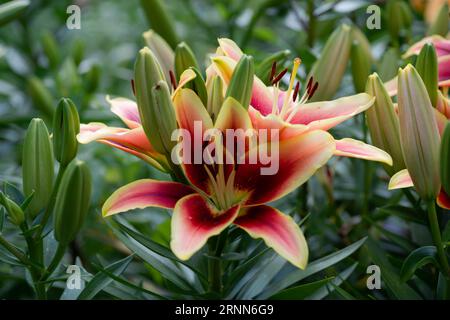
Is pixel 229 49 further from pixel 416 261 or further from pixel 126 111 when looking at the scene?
pixel 416 261

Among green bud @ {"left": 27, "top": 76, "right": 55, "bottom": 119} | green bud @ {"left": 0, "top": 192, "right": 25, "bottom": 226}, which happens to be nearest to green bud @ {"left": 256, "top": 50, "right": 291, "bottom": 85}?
green bud @ {"left": 0, "top": 192, "right": 25, "bottom": 226}

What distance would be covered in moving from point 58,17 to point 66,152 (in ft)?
2.64

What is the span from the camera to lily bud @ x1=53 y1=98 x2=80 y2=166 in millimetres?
588

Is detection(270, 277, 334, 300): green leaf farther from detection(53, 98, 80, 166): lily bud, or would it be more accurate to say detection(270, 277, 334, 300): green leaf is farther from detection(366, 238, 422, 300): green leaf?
detection(53, 98, 80, 166): lily bud

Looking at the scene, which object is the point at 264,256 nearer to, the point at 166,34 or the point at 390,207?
the point at 390,207

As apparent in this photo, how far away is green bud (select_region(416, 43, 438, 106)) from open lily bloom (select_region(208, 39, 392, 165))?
0.06m

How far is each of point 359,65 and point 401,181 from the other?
220mm

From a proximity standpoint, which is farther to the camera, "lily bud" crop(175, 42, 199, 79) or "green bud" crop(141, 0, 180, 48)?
"green bud" crop(141, 0, 180, 48)

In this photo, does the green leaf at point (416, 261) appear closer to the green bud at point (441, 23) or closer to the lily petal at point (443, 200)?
the lily petal at point (443, 200)

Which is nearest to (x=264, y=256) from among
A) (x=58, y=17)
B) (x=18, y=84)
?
(x=18, y=84)

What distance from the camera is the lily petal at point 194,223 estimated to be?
50 centimetres

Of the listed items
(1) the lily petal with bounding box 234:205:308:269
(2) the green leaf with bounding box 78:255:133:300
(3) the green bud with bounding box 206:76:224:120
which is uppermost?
(3) the green bud with bounding box 206:76:224:120

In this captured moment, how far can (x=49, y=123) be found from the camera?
1.03 meters

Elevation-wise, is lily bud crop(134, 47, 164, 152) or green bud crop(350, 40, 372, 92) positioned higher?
lily bud crop(134, 47, 164, 152)
